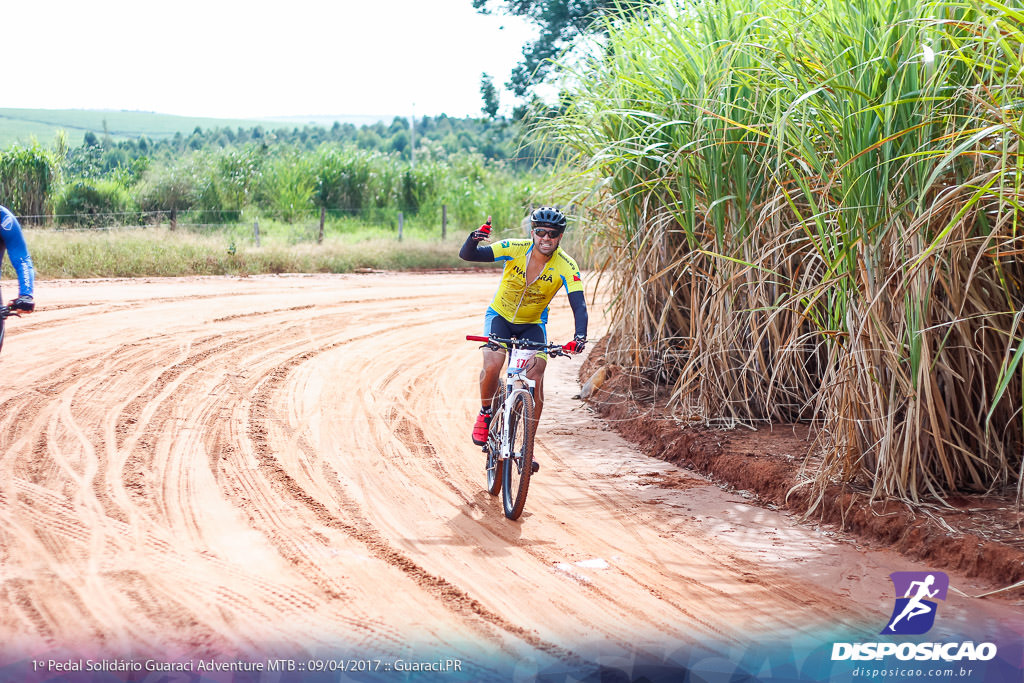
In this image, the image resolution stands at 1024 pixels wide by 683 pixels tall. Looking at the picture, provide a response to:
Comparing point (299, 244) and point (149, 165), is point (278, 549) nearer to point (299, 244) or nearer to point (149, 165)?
point (299, 244)

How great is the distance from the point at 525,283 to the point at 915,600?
10.0 feet

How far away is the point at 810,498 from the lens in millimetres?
5941

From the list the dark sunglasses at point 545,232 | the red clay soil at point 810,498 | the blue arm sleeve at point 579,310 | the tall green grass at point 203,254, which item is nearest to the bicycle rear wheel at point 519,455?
the blue arm sleeve at point 579,310

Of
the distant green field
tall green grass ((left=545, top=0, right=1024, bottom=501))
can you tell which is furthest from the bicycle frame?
the distant green field

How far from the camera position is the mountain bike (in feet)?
19.0

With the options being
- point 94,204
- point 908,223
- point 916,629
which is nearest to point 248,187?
point 94,204

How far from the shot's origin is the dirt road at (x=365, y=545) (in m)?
4.08

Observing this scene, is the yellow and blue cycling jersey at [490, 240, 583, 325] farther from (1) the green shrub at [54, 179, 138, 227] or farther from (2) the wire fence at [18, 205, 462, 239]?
(1) the green shrub at [54, 179, 138, 227]

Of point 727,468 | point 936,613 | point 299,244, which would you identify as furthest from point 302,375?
point 299,244

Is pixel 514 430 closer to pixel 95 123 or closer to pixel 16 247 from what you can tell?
pixel 16 247

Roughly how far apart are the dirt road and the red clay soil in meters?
0.17

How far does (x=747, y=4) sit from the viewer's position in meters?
7.92

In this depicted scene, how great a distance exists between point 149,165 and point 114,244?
53.7 ft

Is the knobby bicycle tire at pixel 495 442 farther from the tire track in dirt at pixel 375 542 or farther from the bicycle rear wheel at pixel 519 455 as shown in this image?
the tire track in dirt at pixel 375 542
